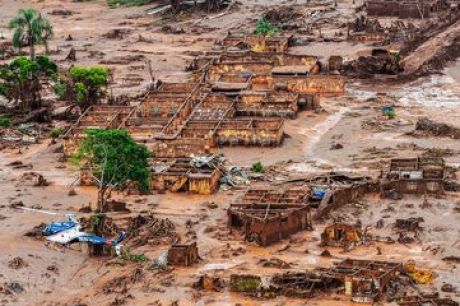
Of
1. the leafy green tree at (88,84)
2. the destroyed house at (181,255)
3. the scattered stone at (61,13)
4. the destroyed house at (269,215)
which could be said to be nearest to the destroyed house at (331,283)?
the destroyed house at (181,255)

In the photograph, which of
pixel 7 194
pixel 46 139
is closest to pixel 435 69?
pixel 46 139

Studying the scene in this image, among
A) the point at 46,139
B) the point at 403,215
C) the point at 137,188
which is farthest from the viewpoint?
the point at 46,139

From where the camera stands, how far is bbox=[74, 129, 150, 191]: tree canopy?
4294 cm

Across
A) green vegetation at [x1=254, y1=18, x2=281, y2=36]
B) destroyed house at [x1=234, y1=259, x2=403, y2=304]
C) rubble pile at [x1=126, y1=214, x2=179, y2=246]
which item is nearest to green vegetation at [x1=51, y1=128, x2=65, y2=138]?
rubble pile at [x1=126, y1=214, x2=179, y2=246]

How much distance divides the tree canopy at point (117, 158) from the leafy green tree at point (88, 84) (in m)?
19.5

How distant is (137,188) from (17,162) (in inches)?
372

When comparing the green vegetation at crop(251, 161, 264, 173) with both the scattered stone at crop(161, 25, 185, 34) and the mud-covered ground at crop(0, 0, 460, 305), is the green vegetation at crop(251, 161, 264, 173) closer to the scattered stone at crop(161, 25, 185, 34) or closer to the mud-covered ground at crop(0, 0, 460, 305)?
the mud-covered ground at crop(0, 0, 460, 305)

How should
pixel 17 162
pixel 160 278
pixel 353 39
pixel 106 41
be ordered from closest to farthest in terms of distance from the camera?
pixel 160 278
pixel 17 162
pixel 353 39
pixel 106 41

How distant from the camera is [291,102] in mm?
61750

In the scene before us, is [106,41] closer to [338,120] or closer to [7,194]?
[338,120]

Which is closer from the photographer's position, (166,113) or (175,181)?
(175,181)

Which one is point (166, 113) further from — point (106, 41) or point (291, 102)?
point (106, 41)

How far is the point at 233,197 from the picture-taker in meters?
47.6

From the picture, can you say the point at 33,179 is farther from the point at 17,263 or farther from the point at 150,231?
the point at 17,263
